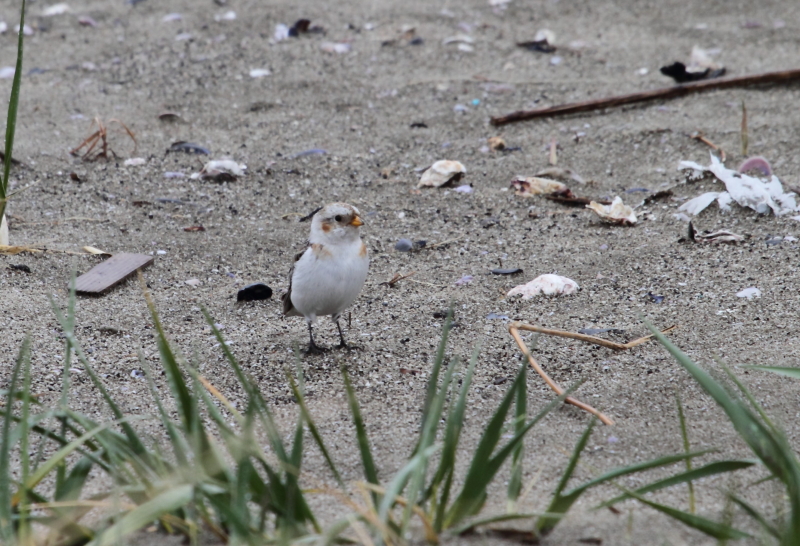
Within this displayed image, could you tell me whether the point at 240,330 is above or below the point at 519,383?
below

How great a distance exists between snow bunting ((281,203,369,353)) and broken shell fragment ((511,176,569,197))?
63.7 inches

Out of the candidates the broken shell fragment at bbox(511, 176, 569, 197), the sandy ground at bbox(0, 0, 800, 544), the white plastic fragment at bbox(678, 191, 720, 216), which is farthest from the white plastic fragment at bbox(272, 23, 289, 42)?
the white plastic fragment at bbox(678, 191, 720, 216)

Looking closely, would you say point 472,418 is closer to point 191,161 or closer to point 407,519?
point 407,519

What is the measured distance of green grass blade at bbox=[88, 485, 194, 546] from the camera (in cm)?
134

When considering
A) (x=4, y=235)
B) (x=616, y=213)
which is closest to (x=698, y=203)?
(x=616, y=213)

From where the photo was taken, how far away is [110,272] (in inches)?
141

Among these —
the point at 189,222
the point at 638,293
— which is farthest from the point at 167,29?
the point at 638,293

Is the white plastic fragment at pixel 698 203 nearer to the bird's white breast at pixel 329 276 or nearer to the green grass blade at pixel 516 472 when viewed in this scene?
the bird's white breast at pixel 329 276

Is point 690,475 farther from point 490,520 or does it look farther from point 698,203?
point 698,203

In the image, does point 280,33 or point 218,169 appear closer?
point 218,169

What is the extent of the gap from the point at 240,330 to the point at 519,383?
1.71m

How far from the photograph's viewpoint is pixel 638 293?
334cm

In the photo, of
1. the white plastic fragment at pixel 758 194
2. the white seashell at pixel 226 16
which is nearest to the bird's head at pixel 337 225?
the white plastic fragment at pixel 758 194

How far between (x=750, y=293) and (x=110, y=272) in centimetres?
257
